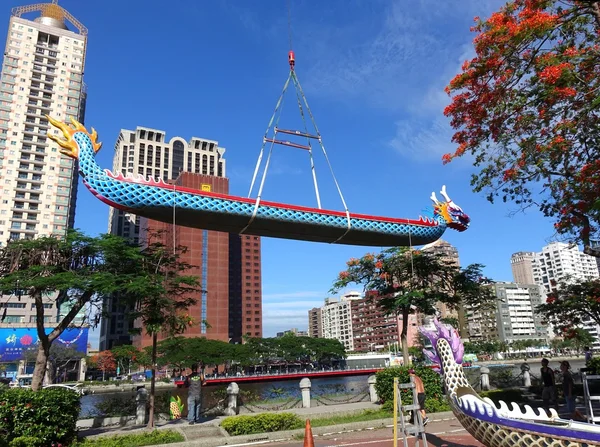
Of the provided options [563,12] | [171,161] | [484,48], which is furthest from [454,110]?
[171,161]

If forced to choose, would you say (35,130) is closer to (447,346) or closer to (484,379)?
(484,379)

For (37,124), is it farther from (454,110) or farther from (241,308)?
(454,110)

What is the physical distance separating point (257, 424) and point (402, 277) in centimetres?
943

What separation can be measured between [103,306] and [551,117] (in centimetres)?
1443

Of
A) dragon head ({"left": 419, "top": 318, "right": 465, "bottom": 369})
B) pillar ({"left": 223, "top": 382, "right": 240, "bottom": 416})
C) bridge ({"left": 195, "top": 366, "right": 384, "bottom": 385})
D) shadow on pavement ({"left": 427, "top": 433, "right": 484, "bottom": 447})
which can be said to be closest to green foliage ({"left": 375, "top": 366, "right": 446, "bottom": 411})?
shadow on pavement ({"left": 427, "top": 433, "right": 484, "bottom": 447})

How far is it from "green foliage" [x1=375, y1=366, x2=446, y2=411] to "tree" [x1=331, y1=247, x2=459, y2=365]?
3.25 metres

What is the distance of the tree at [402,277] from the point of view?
19.3 metres

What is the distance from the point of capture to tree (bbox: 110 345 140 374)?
→ 6762 cm

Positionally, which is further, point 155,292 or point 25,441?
point 155,292

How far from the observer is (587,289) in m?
21.0

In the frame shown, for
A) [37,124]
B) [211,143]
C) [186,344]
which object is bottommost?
[186,344]

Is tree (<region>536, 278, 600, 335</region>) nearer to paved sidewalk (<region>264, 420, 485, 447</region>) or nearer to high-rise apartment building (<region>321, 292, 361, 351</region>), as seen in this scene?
paved sidewalk (<region>264, 420, 485, 447</region>)

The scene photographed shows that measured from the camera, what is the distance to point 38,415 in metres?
10.7

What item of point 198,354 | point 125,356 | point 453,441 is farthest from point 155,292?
point 125,356
